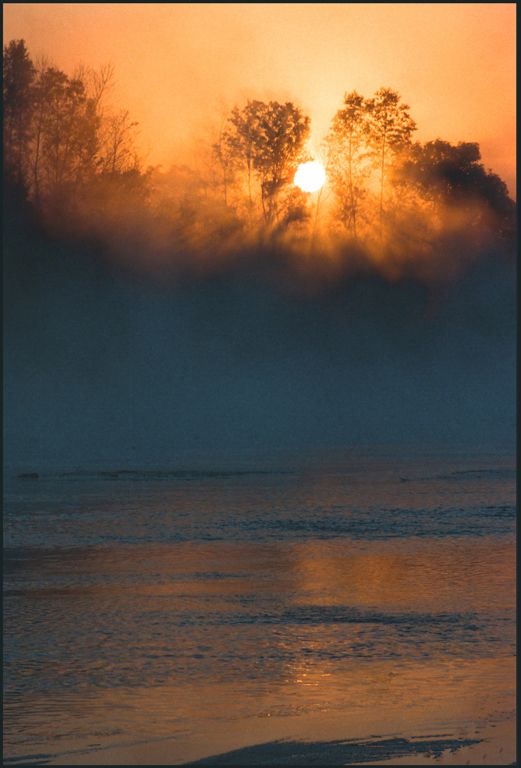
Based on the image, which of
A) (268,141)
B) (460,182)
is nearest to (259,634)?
(268,141)

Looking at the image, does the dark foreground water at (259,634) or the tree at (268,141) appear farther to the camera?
the tree at (268,141)

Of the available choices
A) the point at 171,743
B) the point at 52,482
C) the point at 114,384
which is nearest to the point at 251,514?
the point at 52,482

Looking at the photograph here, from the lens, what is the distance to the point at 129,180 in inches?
2210

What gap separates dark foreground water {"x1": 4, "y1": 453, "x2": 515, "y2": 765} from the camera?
8.05m

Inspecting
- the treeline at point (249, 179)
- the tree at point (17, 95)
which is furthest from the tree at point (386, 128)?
the tree at point (17, 95)

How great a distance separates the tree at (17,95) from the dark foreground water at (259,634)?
109 ft

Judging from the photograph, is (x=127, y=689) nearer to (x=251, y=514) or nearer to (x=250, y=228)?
(x=251, y=514)

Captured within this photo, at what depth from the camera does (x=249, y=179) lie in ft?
178

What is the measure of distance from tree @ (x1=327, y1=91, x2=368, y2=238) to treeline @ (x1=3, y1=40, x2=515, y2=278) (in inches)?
1.9

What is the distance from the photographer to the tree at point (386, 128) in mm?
54031

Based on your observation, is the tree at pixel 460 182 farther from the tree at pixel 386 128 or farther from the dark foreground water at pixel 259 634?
the dark foreground water at pixel 259 634

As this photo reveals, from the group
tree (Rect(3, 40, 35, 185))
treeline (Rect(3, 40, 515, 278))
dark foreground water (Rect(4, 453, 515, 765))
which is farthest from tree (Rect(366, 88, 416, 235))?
dark foreground water (Rect(4, 453, 515, 765))

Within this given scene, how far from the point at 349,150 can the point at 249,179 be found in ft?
14.4

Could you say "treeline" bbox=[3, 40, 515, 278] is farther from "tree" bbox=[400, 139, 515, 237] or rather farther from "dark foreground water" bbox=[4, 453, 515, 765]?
"dark foreground water" bbox=[4, 453, 515, 765]
